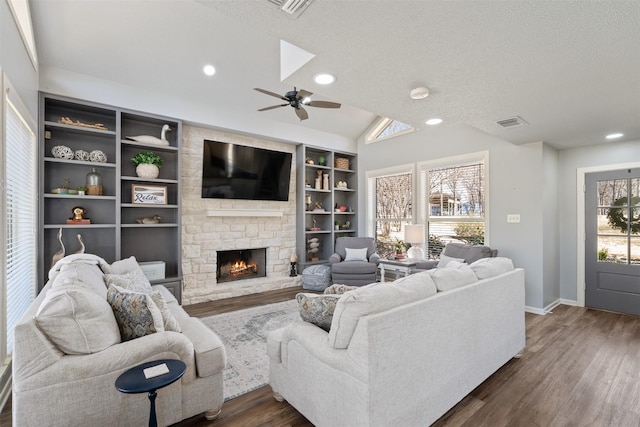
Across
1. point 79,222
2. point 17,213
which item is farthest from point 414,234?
point 17,213

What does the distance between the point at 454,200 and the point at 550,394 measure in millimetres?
3254

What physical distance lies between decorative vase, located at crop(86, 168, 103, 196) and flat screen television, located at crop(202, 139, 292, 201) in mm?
1325

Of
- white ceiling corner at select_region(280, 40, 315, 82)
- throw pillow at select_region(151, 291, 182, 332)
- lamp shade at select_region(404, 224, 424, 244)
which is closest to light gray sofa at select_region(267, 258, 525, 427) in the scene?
throw pillow at select_region(151, 291, 182, 332)

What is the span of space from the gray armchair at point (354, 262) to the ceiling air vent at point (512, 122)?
9.09ft

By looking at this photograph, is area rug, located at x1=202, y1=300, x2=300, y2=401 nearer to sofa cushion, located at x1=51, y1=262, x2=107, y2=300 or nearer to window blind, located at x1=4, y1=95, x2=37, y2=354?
sofa cushion, located at x1=51, y1=262, x2=107, y2=300

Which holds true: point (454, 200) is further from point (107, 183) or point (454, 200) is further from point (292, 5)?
point (107, 183)

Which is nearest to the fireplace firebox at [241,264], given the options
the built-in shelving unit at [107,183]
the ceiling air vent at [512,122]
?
the built-in shelving unit at [107,183]

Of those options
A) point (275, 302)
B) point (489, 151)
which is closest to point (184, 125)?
point (275, 302)

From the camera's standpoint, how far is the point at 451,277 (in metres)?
A: 2.13

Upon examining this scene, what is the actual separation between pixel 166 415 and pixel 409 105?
3.01 meters

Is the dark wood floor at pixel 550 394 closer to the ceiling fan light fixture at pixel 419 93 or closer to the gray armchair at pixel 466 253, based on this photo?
the gray armchair at pixel 466 253

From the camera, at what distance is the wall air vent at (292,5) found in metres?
1.51

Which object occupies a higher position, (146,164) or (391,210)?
(146,164)

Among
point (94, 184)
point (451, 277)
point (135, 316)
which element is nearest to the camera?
point (135, 316)
